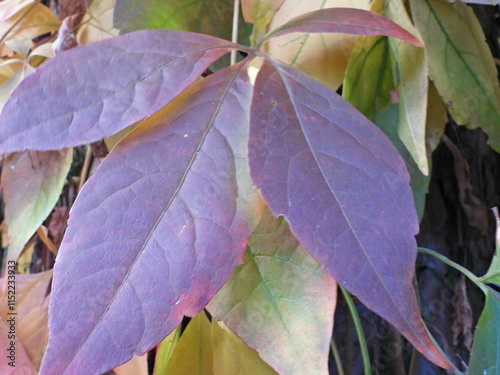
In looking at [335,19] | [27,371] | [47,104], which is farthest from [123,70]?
[27,371]

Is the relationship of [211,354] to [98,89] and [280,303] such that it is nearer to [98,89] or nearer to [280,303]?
[280,303]

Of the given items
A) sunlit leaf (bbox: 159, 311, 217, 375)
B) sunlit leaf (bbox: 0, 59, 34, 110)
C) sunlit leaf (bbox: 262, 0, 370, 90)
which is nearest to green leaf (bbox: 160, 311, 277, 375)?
sunlit leaf (bbox: 159, 311, 217, 375)

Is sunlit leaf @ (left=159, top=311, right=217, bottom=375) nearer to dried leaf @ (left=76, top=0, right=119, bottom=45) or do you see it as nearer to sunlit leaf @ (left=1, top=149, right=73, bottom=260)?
sunlit leaf @ (left=1, top=149, right=73, bottom=260)

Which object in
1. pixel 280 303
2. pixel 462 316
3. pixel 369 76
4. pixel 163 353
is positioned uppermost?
pixel 369 76

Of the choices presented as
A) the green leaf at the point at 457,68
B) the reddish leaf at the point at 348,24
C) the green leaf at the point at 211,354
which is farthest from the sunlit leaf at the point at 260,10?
the green leaf at the point at 211,354

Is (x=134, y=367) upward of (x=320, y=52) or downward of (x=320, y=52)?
downward

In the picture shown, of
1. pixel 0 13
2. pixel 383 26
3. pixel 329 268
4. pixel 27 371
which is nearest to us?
pixel 329 268

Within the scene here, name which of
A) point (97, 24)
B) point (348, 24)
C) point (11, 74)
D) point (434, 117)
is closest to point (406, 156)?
point (434, 117)

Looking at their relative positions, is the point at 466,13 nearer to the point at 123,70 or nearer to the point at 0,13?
the point at 123,70
